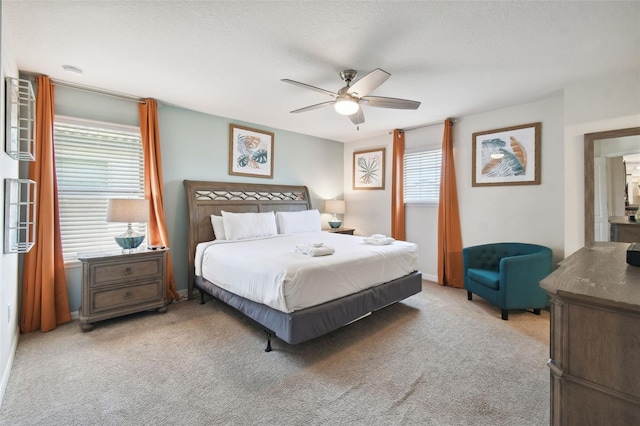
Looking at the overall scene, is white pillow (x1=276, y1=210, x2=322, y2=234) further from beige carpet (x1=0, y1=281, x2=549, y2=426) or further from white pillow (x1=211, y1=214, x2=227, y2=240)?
beige carpet (x1=0, y1=281, x2=549, y2=426)

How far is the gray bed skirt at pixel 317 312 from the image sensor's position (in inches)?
94.1

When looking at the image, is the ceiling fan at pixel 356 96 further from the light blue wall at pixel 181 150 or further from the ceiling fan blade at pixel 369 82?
the light blue wall at pixel 181 150

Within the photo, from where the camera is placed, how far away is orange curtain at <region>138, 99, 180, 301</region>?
12.2 feet

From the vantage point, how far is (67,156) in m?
3.35

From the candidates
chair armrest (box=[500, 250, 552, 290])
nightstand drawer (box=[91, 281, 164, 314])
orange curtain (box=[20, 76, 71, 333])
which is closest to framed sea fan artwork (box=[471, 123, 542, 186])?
chair armrest (box=[500, 250, 552, 290])

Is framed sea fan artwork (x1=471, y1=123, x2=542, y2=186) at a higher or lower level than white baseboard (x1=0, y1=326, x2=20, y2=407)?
higher

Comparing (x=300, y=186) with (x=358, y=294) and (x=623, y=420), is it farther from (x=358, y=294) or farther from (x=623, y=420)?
(x=623, y=420)

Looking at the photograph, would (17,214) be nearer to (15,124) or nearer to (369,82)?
(15,124)

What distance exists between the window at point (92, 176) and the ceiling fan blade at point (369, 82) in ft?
9.53

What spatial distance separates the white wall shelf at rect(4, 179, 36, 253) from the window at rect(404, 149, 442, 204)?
5021 millimetres

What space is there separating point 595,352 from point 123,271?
386 cm

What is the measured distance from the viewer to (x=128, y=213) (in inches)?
126

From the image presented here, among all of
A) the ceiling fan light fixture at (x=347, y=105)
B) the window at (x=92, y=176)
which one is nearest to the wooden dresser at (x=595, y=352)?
the ceiling fan light fixture at (x=347, y=105)

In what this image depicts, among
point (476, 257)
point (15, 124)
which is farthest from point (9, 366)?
point (476, 257)
